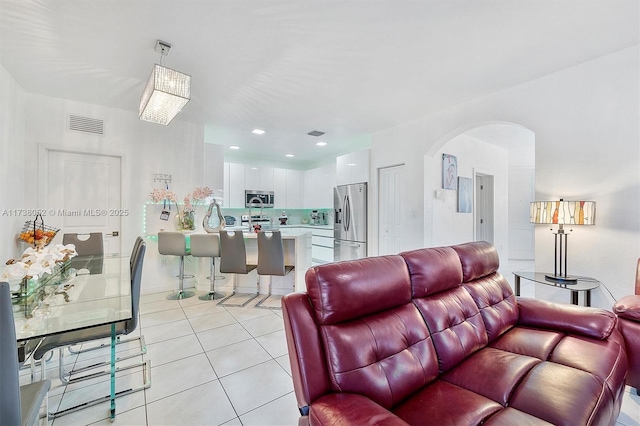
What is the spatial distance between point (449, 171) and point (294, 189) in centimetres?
395

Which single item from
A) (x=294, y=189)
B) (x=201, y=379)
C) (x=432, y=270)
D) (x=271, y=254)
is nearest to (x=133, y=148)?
(x=271, y=254)

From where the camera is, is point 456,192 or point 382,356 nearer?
point 382,356

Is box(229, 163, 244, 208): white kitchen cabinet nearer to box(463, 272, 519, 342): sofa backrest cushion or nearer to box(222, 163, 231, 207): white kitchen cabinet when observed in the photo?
box(222, 163, 231, 207): white kitchen cabinet

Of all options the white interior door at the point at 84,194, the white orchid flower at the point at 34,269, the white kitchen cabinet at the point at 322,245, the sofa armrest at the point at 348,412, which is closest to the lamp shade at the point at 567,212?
the sofa armrest at the point at 348,412

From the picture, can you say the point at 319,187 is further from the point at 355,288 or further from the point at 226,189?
the point at 355,288

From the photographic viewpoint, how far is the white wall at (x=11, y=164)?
273 cm

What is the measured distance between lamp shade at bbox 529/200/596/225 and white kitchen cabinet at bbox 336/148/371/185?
2.82m

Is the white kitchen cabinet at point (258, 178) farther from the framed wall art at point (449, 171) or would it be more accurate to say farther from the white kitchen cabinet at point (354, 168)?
the framed wall art at point (449, 171)

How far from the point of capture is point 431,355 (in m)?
1.42

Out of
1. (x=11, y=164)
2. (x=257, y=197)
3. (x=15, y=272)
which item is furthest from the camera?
(x=257, y=197)

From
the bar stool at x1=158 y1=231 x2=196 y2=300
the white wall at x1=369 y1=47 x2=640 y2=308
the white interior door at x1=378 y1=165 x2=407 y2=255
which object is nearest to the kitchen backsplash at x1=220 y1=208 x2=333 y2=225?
the white interior door at x1=378 y1=165 x2=407 y2=255

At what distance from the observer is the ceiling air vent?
3537mm

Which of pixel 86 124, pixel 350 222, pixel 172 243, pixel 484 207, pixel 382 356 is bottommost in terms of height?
pixel 382 356

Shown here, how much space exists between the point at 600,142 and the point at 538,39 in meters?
1.16
